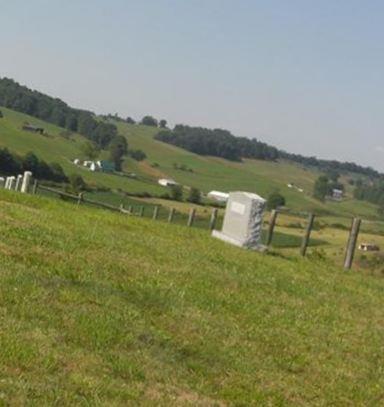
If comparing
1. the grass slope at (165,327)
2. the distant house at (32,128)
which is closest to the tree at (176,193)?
the distant house at (32,128)

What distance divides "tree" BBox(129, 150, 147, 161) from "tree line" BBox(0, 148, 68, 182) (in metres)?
55.7

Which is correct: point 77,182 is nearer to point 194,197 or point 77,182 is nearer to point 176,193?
point 176,193

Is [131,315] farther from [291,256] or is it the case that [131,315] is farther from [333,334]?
[291,256]

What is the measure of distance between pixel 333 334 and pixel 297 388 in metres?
3.60

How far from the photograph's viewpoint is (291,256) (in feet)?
83.5

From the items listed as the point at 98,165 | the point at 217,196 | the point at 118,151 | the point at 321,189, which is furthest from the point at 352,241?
the point at 321,189

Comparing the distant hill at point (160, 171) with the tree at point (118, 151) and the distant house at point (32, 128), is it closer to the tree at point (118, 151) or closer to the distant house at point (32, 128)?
the distant house at point (32, 128)

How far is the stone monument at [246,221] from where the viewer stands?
24.4 metres

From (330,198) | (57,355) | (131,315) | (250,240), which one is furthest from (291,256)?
(330,198)

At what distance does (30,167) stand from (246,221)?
3382 inches

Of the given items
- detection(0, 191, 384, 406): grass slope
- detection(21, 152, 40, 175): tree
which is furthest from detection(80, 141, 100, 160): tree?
detection(0, 191, 384, 406): grass slope

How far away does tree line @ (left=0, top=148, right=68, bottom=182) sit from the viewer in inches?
4092

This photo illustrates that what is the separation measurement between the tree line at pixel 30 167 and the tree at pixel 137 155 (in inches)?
2194

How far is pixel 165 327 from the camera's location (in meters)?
12.1
